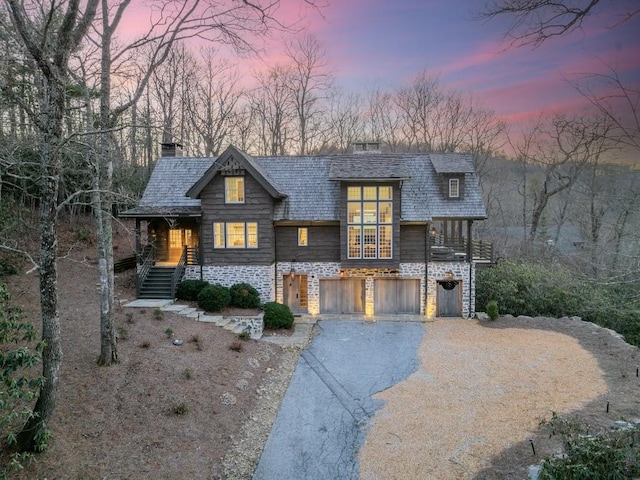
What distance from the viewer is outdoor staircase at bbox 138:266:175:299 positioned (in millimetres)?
17422

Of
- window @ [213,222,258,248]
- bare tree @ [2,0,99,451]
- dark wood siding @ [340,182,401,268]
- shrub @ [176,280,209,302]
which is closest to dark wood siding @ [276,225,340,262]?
dark wood siding @ [340,182,401,268]

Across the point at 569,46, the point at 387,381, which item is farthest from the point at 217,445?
the point at 569,46

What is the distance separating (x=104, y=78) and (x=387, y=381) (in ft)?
36.4

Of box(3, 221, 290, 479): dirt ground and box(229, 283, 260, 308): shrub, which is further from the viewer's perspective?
box(229, 283, 260, 308): shrub

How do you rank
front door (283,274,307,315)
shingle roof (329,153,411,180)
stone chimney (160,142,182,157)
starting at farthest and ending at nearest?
1. stone chimney (160,142,182,157)
2. front door (283,274,307,315)
3. shingle roof (329,153,411,180)

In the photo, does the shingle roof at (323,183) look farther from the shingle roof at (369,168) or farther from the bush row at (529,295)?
the bush row at (529,295)

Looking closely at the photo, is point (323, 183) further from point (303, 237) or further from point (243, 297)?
point (243, 297)

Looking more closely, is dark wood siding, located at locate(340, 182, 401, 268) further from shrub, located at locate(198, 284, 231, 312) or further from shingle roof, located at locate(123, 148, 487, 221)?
shrub, located at locate(198, 284, 231, 312)

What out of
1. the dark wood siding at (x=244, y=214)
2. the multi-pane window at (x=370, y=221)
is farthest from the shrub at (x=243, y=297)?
the multi-pane window at (x=370, y=221)

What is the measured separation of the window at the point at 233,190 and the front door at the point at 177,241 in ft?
10.9

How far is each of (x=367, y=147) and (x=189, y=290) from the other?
11.8 m

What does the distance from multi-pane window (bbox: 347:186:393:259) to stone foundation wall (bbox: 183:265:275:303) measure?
411cm

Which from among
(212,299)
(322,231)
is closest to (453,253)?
(322,231)

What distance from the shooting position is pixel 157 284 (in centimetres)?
1773
